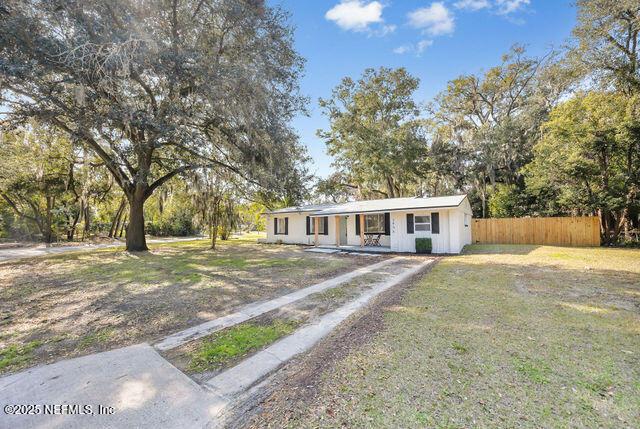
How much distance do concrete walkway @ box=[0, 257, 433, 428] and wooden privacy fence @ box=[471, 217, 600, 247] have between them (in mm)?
17666

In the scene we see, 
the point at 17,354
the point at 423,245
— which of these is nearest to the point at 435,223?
the point at 423,245

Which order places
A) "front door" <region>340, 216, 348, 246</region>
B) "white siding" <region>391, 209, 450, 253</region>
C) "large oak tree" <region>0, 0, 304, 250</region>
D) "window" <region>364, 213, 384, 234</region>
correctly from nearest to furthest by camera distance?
"large oak tree" <region>0, 0, 304, 250</region> < "white siding" <region>391, 209, 450, 253</region> < "window" <region>364, 213, 384, 234</region> < "front door" <region>340, 216, 348, 246</region>

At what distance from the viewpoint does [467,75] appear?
832 inches

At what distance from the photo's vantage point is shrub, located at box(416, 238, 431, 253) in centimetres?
1288

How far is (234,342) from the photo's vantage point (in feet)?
12.1

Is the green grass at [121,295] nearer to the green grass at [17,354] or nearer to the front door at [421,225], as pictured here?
the green grass at [17,354]

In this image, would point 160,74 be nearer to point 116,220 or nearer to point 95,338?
point 95,338

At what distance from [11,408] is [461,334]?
4.83 meters

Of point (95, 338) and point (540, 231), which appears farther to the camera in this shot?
point (540, 231)

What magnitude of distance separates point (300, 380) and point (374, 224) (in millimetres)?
13874

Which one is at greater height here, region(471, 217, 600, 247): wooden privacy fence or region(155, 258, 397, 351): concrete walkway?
region(471, 217, 600, 247): wooden privacy fence

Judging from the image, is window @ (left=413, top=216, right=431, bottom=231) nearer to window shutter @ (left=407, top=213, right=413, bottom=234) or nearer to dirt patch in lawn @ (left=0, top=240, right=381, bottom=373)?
window shutter @ (left=407, top=213, right=413, bottom=234)

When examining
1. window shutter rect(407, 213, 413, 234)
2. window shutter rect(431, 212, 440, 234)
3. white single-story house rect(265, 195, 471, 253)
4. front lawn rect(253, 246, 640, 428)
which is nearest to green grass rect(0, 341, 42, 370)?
front lawn rect(253, 246, 640, 428)

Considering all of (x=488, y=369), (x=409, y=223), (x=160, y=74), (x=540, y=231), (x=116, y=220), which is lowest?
(x=488, y=369)
